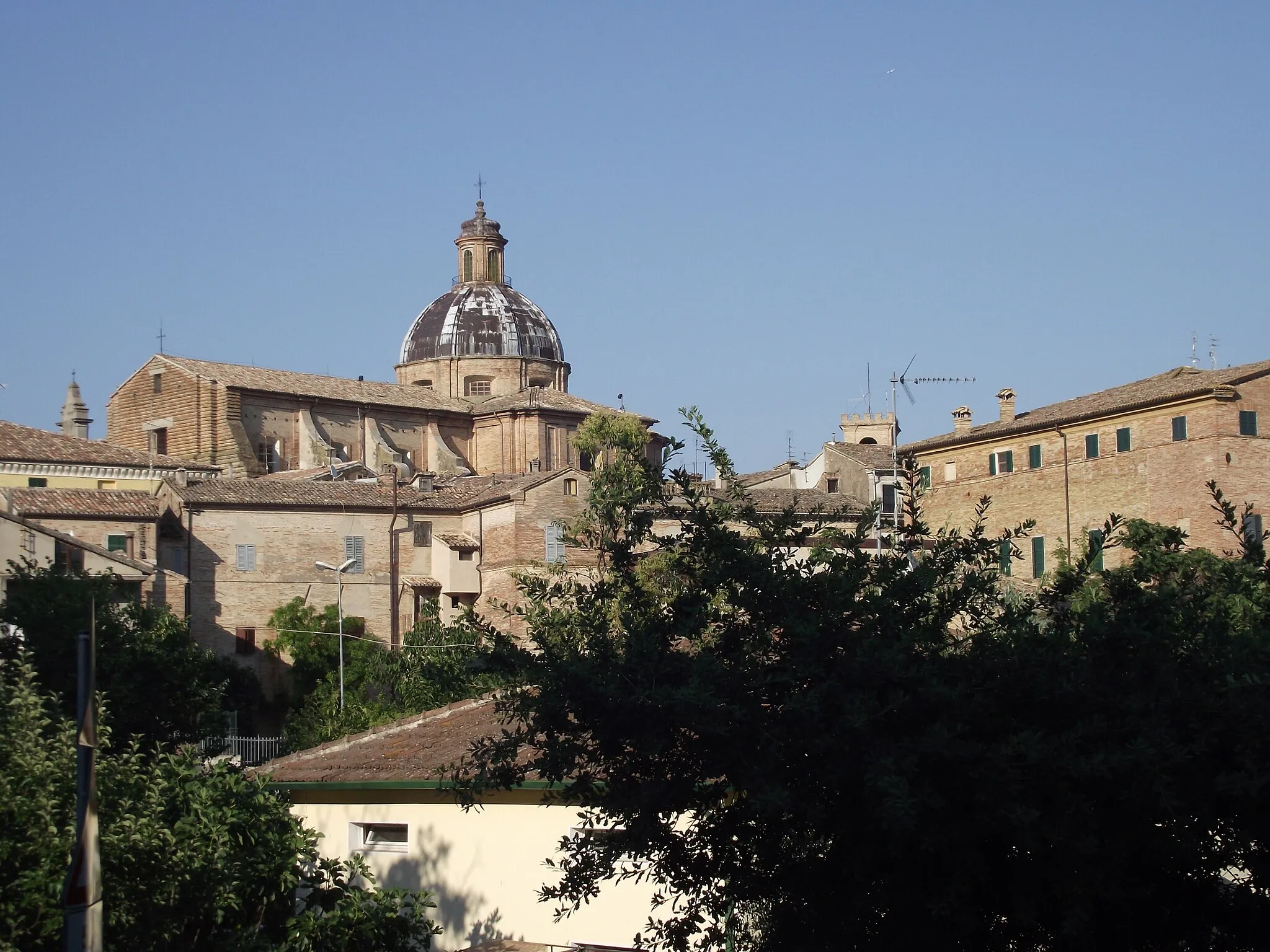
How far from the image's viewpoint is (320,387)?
2491 inches

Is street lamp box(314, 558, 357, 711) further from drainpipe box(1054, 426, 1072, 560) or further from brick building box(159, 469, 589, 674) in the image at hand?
drainpipe box(1054, 426, 1072, 560)

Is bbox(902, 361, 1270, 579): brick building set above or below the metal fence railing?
above

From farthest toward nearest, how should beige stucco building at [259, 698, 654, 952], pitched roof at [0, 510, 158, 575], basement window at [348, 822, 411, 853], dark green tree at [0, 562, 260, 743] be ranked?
1. pitched roof at [0, 510, 158, 575]
2. dark green tree at [0, 562, 260, 743]
3. basement window at [348, 822, 411, 853]
4. beige stucco building at [259, 698, 654, 952]

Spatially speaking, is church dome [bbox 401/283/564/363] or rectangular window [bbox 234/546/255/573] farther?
church dome [bbox 401/283/564/363]

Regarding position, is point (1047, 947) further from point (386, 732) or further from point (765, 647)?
point (386, 732)

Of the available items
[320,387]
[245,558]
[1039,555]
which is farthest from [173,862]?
[320,387]

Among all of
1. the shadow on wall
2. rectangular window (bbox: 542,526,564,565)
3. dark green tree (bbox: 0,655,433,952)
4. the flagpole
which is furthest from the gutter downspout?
the flagpole

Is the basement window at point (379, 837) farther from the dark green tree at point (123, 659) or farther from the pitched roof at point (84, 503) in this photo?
the pitched roof at point (84, 503)

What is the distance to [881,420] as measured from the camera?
285ft

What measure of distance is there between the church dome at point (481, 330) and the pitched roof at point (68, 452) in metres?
19.6

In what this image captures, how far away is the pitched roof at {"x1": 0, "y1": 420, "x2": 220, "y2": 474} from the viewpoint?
171 ft

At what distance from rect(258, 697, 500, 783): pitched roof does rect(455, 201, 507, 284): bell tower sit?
2487 inches

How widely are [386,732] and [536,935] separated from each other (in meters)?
4.70

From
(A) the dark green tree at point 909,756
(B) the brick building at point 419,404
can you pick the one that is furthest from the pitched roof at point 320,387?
(A) the dark green tree at point 909,756
